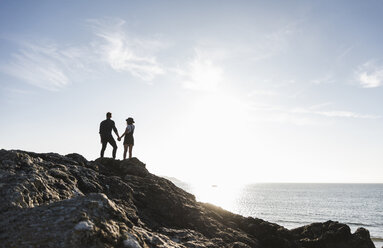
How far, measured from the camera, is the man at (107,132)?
53.2 ft

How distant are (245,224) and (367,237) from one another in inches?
301

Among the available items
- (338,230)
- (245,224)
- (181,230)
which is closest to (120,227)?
(181,230)

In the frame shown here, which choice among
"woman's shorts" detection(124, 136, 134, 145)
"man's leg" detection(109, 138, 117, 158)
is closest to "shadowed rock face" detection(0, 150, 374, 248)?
"man's leg" detection(109, 138, 117, 158)

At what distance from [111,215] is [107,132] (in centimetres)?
1129

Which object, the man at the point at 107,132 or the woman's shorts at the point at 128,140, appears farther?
the woman's shorts at the point at 128,140

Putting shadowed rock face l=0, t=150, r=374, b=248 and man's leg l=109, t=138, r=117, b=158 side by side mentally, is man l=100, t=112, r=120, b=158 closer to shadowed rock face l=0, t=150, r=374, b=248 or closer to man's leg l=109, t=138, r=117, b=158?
man's leg l=109, t=138, r=117, b=158

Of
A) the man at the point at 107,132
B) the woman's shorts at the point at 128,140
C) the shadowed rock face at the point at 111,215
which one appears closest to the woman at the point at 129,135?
the woman's shorts at the point at 128,140

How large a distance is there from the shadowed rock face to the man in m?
3.13

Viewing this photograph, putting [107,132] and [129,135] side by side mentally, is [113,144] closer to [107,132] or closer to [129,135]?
[107,132]

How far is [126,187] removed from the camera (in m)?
9.91

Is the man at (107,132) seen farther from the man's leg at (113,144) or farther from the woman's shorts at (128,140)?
the woman's shorts at (128,140)

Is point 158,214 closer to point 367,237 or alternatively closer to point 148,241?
point 148,241

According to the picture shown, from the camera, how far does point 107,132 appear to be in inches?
639

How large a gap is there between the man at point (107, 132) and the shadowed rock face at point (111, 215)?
3134mm
